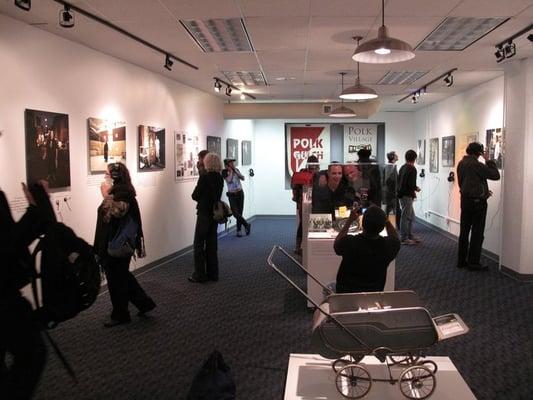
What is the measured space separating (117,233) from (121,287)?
0.54 meters

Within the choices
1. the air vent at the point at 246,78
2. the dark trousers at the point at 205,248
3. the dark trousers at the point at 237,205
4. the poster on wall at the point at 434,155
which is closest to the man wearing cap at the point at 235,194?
the dark trousers at the point at 237,205

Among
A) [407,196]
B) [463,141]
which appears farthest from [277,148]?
[463,141]

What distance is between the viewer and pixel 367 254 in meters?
3.14

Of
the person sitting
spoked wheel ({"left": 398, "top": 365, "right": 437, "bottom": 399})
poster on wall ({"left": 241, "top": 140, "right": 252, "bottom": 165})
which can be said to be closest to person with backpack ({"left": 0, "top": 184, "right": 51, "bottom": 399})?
spoked wheel ({"left": 398, "top": 365, "right": 437, "bottom": 399})

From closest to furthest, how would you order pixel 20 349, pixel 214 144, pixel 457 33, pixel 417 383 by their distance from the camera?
1. pixel 20 349
2. pixel 417 383
3. pixel 457 33
4. pixel 214 144

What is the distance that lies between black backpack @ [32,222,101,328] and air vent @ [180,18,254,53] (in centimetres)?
304

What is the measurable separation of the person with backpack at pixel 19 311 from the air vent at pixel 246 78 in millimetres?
5470

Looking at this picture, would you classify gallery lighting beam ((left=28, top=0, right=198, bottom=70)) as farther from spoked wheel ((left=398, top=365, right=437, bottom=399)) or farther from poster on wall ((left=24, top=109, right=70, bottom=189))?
spoked wheel ((left=398, top=365, right=437, bottom=399))

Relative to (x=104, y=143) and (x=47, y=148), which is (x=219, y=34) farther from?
(x=47, y=148)

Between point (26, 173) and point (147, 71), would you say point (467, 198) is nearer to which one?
point (147, 71)

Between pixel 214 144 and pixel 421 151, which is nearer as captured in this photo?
pixel 214 144

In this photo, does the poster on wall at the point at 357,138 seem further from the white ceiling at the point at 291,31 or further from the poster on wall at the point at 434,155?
the white ceiling at the point at 291,31

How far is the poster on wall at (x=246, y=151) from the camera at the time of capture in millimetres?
11588

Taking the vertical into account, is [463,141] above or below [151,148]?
above
